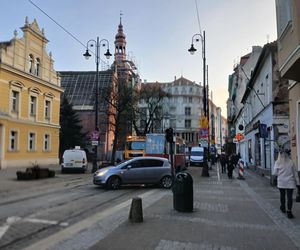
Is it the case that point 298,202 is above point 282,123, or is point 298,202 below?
below

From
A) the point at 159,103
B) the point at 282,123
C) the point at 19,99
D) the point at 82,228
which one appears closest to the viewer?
the point at 82,228

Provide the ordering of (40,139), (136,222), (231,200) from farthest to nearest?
1. (40,139)
2. (231,200)
3. (136,222)

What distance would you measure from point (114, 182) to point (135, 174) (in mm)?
1144

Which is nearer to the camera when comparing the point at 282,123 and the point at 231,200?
the point at 231,200

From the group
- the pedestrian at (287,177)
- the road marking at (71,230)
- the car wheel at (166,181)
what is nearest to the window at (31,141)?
the car wheel at (166,181)

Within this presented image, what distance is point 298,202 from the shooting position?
14.3m

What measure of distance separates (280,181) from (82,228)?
5.60 meters

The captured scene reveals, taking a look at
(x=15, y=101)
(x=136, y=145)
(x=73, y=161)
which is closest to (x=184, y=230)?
(x=73, y=161)

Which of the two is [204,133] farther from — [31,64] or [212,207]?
[31,64]

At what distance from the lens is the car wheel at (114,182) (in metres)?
20.1

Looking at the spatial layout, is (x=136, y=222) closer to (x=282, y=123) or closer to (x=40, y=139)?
(x=282, y=123)

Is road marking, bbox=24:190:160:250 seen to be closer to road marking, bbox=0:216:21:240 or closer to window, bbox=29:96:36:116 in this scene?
road marking, bbox=0:216:21:240

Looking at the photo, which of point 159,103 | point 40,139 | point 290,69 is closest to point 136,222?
point 290,69

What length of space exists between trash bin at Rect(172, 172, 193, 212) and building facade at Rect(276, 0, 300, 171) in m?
5.27
